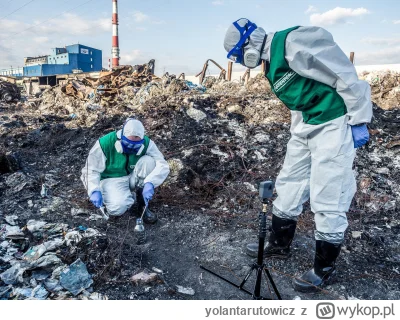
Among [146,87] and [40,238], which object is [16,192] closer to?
[40,238]

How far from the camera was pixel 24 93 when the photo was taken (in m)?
16.1

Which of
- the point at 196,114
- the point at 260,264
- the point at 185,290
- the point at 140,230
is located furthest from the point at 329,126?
the point at 196,114

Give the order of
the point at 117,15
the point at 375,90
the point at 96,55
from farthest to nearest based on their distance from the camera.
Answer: the point at 96,55, the point at 117,15, the point at 375,90

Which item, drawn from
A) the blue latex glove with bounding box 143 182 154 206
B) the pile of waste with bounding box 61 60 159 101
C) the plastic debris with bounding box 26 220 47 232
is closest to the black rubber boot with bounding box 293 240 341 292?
the blue latex glove with bounding box 143 182 154 206

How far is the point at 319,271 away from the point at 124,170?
2093mm

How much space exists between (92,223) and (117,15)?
18242mm

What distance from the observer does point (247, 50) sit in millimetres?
1963

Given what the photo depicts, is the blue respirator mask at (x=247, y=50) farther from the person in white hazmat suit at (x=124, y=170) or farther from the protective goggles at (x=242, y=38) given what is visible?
the person in white hazmat suit at (x=124, y=170)

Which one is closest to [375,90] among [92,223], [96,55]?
[92,223]

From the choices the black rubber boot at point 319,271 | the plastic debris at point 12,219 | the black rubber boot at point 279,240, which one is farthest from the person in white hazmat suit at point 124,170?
the black rubber boot at point 319,271

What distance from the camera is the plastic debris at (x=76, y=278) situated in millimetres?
1928

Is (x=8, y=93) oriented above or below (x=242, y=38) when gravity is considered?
above

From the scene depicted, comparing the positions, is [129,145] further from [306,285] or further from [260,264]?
[306,285]

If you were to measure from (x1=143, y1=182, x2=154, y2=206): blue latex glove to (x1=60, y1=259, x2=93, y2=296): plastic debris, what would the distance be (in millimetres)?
941
